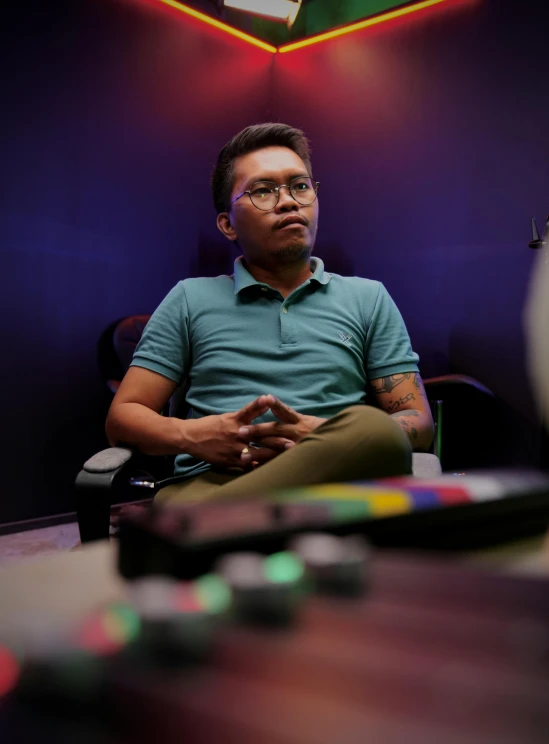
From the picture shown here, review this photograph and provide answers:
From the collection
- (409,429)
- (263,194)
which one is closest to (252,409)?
(409,429)

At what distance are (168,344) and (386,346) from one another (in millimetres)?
617

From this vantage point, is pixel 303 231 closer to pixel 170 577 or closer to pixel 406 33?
pixel 170 577

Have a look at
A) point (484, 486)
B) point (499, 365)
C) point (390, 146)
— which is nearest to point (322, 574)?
point (484, 486)

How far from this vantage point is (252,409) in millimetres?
1449

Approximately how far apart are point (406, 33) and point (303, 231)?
2.07 meters

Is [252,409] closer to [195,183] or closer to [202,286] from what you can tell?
[202,286]

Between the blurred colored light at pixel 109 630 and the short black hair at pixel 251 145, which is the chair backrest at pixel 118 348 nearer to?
the short black hair at pixel 251 145

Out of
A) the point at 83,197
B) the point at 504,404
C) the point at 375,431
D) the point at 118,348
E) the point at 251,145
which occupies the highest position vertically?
the point at 251,145

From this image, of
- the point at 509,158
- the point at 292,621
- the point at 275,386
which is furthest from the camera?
the point at 509,158

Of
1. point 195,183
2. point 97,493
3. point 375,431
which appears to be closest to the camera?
point 375,431

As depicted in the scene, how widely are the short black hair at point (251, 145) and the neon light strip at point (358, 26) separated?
171 centimetres

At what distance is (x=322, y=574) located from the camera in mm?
437

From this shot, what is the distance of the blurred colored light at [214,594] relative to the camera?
38cm

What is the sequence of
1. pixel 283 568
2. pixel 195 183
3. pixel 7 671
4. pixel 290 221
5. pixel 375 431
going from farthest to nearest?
pixel 195 183
pixel 290 221
pixel 375 431
pixel 283 568
pixel 7 671
